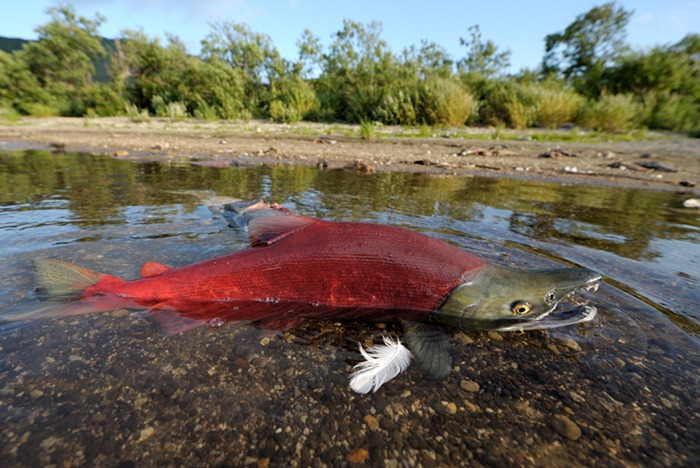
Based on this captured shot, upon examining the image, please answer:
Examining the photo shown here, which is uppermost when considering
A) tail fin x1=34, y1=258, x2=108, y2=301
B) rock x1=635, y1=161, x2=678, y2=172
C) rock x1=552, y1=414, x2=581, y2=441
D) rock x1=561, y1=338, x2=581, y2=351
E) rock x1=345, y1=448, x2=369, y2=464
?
rock x1=635, y1=161, x2=678, y2=172

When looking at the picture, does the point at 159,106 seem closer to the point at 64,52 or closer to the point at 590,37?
the point at 64,52

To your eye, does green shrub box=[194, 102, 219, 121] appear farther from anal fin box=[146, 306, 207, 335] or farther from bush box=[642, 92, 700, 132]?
bush box=[642, 92, 700, 132]

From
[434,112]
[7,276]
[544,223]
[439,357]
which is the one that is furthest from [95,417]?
[434,112]

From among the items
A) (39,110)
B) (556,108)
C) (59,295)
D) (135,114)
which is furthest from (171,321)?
(39,110)

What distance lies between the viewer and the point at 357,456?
133 cm

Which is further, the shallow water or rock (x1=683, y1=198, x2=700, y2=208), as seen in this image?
rock (x1=683, y1=198, x2=700, y2=208)

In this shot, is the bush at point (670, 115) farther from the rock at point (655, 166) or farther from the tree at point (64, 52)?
the tree at point (64, 52)

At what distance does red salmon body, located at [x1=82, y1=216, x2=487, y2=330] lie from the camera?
1.97 m

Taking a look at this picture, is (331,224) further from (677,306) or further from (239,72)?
(239,72)

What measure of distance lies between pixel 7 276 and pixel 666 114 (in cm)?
2509

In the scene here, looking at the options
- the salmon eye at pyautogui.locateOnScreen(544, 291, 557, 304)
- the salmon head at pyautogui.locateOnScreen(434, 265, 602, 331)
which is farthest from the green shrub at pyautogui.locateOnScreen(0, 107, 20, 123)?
the salmon eye at pyautogui.locateOnScreen(544, 291, 557, 304)

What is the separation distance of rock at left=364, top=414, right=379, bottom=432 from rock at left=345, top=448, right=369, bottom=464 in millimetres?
112

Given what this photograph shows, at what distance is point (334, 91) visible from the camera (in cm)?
2423

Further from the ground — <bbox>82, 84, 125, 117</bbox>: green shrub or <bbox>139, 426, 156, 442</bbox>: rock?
<bbox>82, 84, 125, 117</bbox>: green shrub
